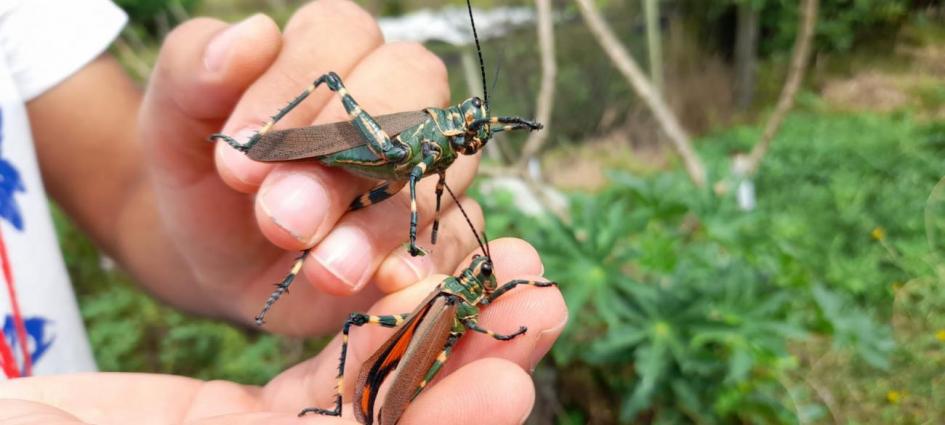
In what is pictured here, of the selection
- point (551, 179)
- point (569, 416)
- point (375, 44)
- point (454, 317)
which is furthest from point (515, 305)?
point (551, 179)

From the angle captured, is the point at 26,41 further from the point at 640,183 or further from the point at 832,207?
the point at 832,207

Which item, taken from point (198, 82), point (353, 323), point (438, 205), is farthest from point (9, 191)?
point (438, 205)

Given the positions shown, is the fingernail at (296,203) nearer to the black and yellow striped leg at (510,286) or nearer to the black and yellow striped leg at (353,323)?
the black and yellow striped leg at (353,323)

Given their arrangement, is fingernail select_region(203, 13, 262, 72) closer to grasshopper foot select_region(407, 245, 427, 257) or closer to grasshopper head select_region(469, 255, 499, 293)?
grasshopper foot select_region(407, 245, 427, 257)

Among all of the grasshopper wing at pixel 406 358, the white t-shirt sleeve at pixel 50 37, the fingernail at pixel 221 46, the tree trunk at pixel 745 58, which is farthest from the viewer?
the tree trunk at pixel 745 58

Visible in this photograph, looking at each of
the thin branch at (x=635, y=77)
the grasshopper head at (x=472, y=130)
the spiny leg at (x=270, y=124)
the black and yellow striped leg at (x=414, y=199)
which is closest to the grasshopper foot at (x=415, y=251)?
the black and yellow striped leg at (x=414, y=199)

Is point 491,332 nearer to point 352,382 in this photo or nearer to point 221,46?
point 352,382

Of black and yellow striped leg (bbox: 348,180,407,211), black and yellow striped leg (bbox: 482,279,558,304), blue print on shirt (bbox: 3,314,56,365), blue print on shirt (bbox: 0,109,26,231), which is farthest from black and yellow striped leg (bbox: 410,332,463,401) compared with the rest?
blue print on shirt (bbox: 0,109,26,231)
